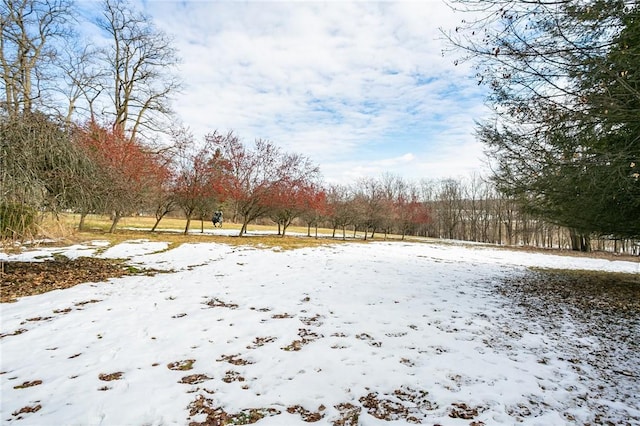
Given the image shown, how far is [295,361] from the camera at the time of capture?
12.2 ft

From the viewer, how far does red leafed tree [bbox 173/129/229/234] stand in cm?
1877

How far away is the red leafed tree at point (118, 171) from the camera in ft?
24.1

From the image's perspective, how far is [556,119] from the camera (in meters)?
5.04

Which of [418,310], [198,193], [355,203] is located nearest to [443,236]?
[355,203]

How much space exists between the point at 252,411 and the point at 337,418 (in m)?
0.73

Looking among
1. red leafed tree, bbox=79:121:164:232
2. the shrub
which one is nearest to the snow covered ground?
the shrub

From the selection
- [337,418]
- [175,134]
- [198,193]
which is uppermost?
[175,134]

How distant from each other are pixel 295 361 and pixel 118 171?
715 cm

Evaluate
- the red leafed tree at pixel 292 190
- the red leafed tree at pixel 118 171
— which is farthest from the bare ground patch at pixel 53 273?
the red leafed tree at pixel 292 190

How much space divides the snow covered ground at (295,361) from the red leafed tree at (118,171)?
209 cm

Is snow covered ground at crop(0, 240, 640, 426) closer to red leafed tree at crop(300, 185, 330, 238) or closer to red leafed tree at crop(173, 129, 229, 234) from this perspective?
red leafed tree at crop(173, 129, 229, 234)

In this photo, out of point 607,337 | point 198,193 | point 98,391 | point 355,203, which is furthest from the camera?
point 355,203

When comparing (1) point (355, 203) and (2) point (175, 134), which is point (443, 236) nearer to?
(1) point (355, 203)

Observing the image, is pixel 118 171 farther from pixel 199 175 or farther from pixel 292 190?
pixel 292 190
